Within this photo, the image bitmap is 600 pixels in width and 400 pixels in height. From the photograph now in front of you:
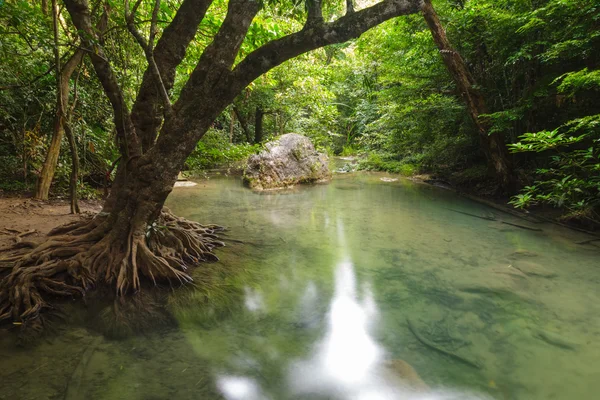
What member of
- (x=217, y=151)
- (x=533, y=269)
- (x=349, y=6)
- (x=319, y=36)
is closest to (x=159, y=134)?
(x=217, y=151)

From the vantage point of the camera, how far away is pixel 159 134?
389cm

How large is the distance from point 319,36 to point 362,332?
317cm

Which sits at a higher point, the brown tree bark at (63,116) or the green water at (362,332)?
the brown tree bark at (63,116)

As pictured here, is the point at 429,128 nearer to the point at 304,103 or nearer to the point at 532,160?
Answer: the point at 532,160

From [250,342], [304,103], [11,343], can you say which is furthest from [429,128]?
[11,343]

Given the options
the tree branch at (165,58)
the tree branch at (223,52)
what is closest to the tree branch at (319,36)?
the tree branch at (223,52)

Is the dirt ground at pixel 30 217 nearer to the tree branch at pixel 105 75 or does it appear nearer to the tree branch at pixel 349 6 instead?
the tree branch at pixel 105 75

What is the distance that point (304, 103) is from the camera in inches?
524

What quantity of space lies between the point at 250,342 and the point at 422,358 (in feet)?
4.90

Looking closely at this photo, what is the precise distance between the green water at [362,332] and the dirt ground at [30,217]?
234cm

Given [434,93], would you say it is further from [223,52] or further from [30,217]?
[30,217]

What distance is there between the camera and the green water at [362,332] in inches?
96.7

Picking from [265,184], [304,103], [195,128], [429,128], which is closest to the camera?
[195,128]

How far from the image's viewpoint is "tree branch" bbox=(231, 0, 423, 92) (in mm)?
3680
